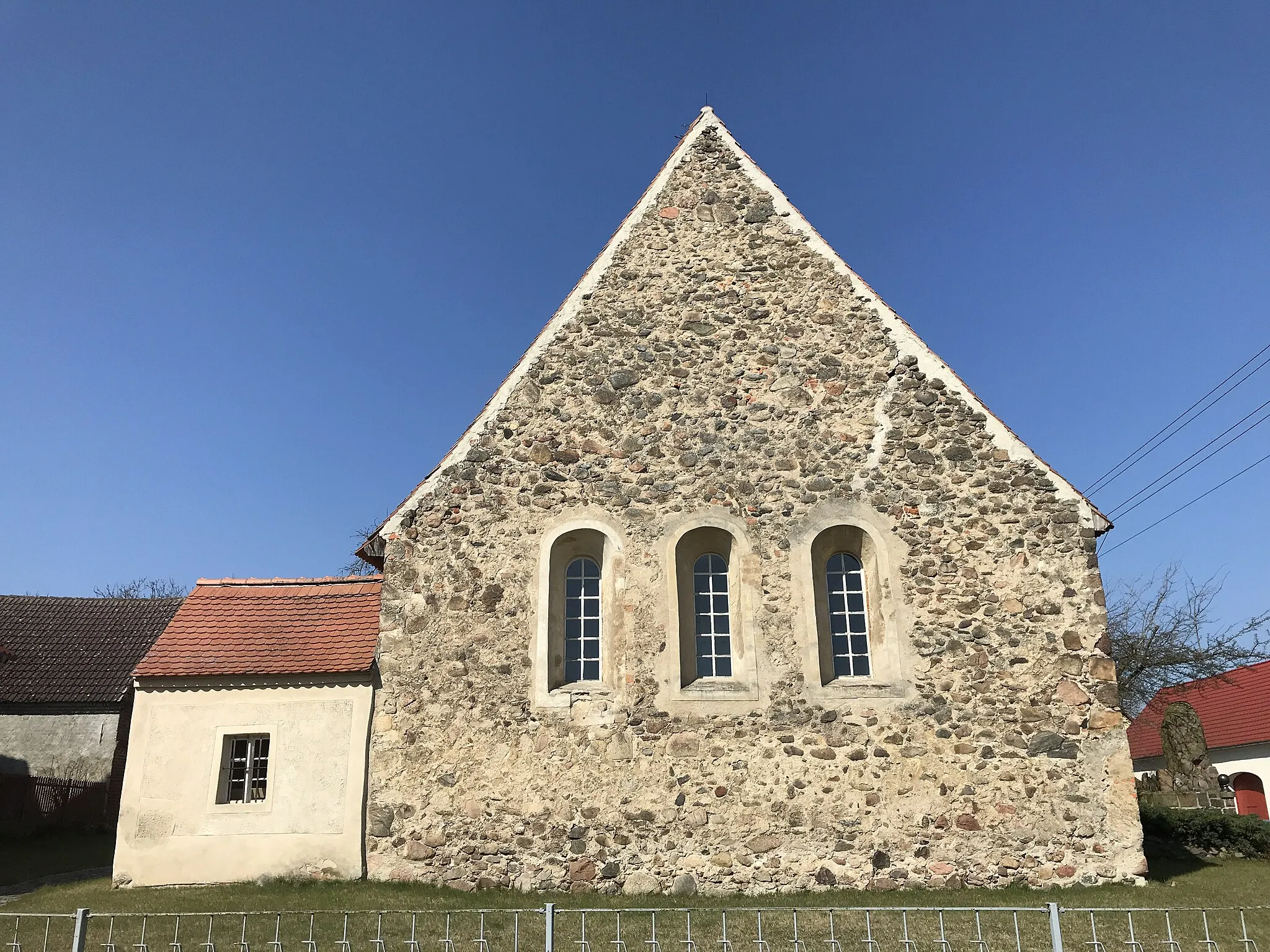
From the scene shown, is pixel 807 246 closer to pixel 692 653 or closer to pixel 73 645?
pixel 692 653

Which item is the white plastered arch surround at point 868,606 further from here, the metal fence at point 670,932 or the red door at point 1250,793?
the red door at point 1250,793

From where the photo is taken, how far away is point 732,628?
39.3 ft

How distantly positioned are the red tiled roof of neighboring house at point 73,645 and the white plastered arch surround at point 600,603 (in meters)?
16.7

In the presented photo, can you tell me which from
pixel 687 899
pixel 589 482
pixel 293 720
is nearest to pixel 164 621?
pixel 293 720

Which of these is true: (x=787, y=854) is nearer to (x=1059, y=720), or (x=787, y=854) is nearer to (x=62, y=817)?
(x=1059, y=720)

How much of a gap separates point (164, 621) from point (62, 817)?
657 cm

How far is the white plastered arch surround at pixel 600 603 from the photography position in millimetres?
11539

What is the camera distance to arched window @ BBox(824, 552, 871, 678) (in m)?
11.9

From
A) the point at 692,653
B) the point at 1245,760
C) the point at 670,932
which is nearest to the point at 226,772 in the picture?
the point at 692,653

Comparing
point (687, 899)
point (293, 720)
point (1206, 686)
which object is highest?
point (1206, 686)

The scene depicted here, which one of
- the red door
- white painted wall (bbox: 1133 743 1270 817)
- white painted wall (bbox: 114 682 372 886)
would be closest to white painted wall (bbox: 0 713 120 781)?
white painted wall (bbox: 114 682 372 886)

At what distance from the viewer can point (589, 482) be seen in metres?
12.4

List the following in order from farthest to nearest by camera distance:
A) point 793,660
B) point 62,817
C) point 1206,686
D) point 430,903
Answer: point 1206,686, point 62,817, point 793,660, point 430,903

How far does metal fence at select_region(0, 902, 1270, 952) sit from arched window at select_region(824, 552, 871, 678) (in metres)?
3.13
